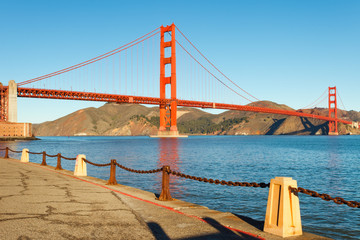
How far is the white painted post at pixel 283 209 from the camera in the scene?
559 centimetres

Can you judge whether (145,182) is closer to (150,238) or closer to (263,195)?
(263,195)

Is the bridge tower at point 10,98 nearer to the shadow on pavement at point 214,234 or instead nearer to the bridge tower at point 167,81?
the bridge tower at point 167,81

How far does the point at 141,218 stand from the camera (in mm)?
6980

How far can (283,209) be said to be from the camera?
5.55 m

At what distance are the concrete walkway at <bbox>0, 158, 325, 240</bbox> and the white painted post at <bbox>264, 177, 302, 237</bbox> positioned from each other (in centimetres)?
20

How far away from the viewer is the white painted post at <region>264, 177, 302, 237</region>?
5.59 m

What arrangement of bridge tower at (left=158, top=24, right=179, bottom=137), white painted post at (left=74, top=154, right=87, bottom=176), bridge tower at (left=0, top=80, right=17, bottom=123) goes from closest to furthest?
white painted post at (left=74, top=154, right=87, bottom=176)
bridge tower at (left=0, top=80, right=17, bottom=123)
bridge tower at (left=158, top=24, right=179, bottom=137)

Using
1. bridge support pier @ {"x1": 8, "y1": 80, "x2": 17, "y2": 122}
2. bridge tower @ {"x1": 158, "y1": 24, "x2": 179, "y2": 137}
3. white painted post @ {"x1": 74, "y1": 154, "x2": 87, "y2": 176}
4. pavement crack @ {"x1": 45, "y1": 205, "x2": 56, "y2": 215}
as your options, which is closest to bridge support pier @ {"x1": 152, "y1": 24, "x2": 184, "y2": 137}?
bridge tower @ {"x1": 158, "y1": 24, "x2": 179, "y2": 137}

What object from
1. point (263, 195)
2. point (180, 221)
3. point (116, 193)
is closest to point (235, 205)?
point (263, 195)

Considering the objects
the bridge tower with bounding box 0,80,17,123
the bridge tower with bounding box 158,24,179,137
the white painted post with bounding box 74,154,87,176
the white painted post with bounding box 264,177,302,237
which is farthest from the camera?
the bridge tower with bounding box 158,24,179,137

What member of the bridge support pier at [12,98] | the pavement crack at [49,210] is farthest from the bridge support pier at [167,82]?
the pavement crack at [49,210]

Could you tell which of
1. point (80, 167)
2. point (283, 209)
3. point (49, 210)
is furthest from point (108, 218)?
point (80, 167)

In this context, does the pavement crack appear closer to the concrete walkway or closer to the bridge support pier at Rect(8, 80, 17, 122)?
the concrete walkway

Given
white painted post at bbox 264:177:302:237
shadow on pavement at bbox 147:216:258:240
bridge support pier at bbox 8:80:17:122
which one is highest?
bridge support pier at bbox 8:80:17:122
